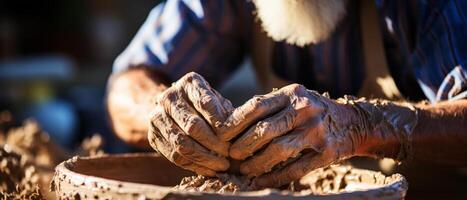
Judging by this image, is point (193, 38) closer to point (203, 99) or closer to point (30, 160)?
point (30, 160)

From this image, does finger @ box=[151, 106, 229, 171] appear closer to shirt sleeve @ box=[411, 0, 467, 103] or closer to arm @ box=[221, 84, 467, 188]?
arm @ box=[221, 84, 467, 188]

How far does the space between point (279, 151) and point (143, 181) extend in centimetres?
44

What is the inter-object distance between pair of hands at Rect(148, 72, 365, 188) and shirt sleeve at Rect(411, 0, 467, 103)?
564mm

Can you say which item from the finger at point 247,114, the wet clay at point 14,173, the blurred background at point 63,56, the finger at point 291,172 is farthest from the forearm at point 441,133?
the blurred background at point 63,56

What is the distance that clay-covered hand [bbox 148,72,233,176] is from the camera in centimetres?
131

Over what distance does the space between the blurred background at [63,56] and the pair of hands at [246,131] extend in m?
3.55

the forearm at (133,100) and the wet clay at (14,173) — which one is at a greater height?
the forearm at (133,100)

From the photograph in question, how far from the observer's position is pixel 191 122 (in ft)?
4.29

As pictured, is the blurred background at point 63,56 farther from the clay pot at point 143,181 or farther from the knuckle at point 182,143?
the knuckle at point 182,143

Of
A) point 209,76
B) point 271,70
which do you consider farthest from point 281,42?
point 209,76

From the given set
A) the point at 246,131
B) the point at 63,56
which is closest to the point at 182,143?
the point at 246,131

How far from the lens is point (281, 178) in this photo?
1.41m

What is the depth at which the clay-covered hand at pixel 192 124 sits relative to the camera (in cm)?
131

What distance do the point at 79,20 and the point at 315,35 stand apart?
6.23 metres
